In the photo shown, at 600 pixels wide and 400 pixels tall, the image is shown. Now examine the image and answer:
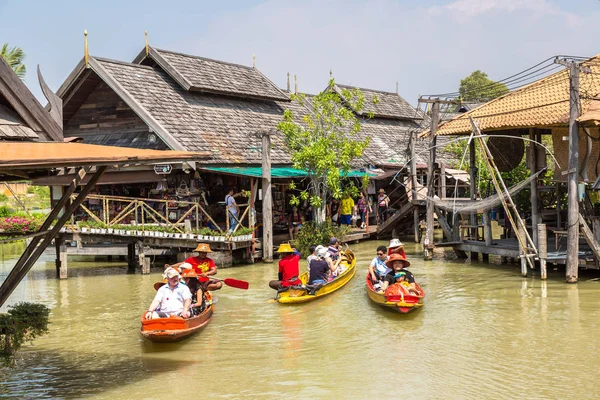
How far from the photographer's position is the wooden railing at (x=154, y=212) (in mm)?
19844

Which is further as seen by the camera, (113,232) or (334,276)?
(113,232)

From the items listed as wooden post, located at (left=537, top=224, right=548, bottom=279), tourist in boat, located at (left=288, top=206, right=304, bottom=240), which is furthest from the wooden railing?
wooden post, located at (left=537, top=224, right=548, bottom=279)

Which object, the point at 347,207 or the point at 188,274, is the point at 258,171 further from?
the point at 188,274

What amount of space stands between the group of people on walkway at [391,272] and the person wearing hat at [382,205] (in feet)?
37.8

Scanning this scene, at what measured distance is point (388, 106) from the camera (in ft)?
117

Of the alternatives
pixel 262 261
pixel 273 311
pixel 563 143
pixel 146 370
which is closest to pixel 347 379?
pixel 146 370

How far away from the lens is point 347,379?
1002 centimetres

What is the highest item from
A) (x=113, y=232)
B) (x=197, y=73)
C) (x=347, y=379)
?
(x=197, y=73)

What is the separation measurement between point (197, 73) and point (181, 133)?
4.38 metres

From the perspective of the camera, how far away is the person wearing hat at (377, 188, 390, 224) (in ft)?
89.2

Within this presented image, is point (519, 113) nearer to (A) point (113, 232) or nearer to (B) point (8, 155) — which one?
(A) point (113, 232)

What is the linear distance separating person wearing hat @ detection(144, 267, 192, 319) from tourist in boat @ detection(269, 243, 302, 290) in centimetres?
332

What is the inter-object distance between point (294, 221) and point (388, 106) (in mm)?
13038

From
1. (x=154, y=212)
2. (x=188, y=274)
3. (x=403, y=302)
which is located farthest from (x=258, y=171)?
(x=403, y=302)
